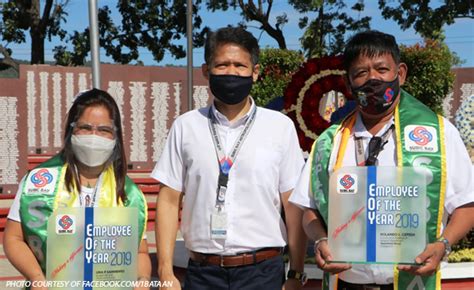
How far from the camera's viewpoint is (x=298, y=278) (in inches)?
132

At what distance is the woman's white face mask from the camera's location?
305 centimetres

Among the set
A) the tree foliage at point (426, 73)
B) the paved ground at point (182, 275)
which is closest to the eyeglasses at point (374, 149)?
the paved ground at point (182, 275)

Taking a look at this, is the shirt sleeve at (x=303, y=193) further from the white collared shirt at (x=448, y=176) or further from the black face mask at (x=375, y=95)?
the black face mask at (x=375, y=95)

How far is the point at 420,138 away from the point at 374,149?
197mm

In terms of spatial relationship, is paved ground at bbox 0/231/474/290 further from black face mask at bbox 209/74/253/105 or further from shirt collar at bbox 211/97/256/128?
black face mask at bbox 209/74/253/105

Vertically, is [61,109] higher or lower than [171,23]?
lower

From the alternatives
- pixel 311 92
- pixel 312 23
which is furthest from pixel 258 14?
pixel 311 92

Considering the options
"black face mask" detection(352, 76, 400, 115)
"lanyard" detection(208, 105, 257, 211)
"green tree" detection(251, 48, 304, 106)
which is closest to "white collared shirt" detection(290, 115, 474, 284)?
"black face mask" detection(352, 76, 400, 115)

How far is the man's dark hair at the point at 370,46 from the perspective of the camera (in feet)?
9.86

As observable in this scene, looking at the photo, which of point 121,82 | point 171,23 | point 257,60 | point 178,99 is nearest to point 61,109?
point 121,82

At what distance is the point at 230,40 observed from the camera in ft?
11.1

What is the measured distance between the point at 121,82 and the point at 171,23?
7.16 meters

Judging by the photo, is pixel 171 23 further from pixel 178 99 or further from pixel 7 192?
pixel 7 192

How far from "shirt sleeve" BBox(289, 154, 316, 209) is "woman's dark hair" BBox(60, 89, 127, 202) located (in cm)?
74
